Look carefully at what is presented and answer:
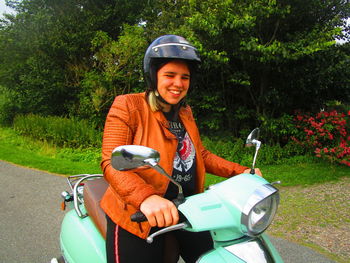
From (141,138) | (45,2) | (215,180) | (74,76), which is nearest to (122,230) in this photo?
(141,138)

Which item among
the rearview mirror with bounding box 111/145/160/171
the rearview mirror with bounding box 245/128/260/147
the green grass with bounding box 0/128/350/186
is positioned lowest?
the green grass with bounding box 0/128/350/186

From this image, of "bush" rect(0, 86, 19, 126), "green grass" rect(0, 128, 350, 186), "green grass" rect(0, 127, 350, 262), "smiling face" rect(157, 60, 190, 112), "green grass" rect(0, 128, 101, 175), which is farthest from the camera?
"bush" rect(0, 86, 19, 126)

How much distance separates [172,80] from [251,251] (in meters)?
0.94

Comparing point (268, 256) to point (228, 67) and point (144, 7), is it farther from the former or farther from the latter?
point (144, 7)

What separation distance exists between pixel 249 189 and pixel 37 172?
18.1 feet

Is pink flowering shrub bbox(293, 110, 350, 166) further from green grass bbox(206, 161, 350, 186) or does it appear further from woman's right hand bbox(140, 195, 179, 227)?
woman's right hand bbox(140, 195, 179, 227)

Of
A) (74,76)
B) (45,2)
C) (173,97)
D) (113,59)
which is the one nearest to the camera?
(173,97)

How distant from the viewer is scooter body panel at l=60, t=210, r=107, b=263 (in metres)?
1.76

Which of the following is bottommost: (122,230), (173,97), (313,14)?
(122,230)

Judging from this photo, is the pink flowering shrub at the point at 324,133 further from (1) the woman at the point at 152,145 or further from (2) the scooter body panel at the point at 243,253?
(2) the scooter body panel at the point at 243,253

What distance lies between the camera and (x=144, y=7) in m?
12.5

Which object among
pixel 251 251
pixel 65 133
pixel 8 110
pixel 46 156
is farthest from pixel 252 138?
pixel 8 110

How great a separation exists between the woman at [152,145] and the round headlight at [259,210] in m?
0.43

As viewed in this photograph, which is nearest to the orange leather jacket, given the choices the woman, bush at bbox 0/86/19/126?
the woman
